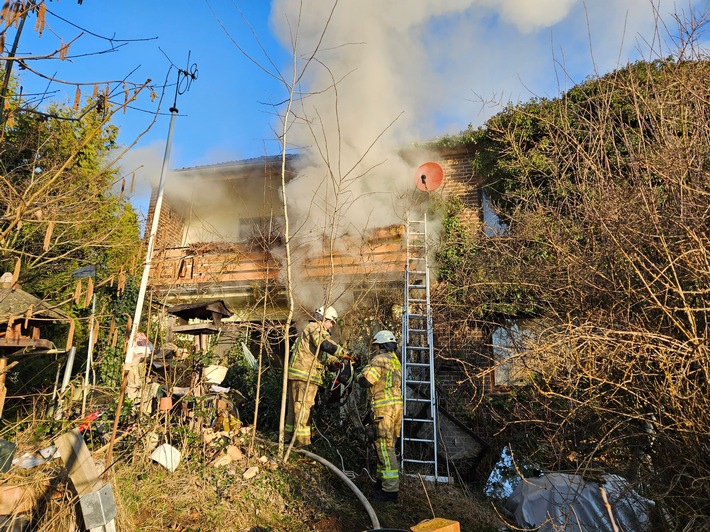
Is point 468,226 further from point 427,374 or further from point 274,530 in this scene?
point 274,530

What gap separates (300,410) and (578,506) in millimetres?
3050

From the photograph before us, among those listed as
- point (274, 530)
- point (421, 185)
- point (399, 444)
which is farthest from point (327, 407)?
point (421, 185)

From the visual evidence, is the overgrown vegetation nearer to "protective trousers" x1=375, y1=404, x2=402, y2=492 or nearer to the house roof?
"protective trousers" x1=375, y1=404, x2=402, y2=492

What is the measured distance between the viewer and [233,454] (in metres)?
5.62

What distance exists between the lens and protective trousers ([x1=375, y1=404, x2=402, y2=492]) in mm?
5605

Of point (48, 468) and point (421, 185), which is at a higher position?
point (421, 185)

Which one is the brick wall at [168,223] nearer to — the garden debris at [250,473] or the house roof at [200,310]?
the house roof at [200,310]

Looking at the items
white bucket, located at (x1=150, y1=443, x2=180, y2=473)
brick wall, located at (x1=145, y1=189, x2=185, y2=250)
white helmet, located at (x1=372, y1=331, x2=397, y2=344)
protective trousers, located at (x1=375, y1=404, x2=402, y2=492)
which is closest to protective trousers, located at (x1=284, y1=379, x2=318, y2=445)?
protective trousers, located at (x1=375, y1=404, x2=402, y2=492)

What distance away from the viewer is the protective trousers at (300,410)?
242 inches

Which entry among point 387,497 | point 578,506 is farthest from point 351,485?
point 578,506

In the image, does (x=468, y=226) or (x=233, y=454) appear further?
(x=468, y=226)

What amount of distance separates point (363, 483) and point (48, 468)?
337 cm

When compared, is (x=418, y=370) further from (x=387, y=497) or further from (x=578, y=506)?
(x=578, y=506)

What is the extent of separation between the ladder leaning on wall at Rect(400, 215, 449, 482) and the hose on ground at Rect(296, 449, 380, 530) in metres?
1.21
